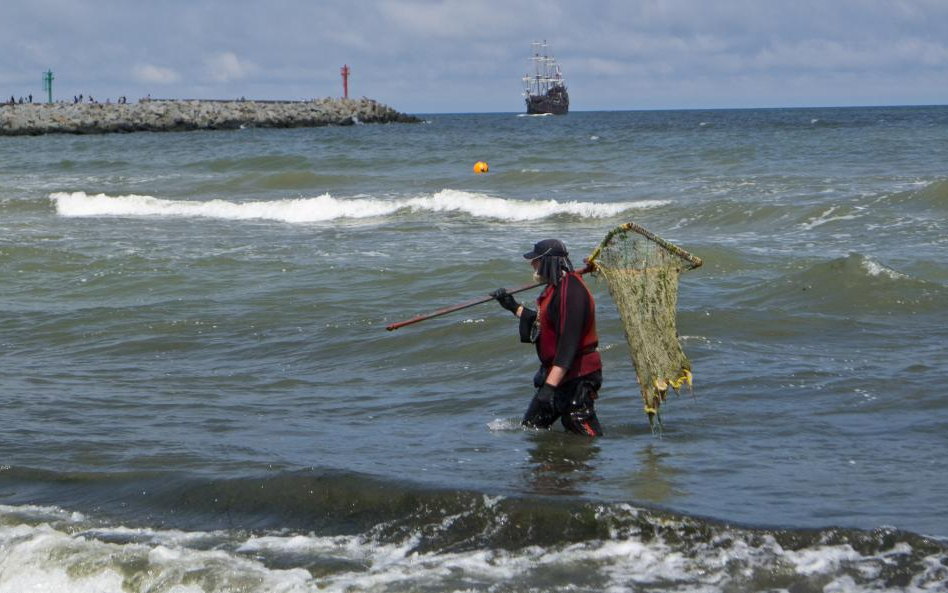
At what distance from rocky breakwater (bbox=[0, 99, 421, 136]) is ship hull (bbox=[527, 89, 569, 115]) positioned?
2973cm

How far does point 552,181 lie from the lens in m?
30.5

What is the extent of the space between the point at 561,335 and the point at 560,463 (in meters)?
0.80

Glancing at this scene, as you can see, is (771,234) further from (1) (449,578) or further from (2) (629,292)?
(1) (449,578)

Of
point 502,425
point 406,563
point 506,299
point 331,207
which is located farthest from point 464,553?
point 331,207

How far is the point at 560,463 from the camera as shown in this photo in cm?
709

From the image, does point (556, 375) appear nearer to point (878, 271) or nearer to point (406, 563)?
point (406, 563)

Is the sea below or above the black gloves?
below

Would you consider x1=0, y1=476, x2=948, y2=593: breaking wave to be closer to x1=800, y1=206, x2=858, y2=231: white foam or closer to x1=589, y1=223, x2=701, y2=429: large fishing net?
x1=589, y1=223, x2=701, y2=429: large fishing net

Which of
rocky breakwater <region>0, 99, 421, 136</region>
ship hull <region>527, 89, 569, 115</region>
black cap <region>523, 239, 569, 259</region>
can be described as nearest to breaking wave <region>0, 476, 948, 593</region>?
black cap <region>523, 239, 569, 259</region>

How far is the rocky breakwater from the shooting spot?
75750 mm

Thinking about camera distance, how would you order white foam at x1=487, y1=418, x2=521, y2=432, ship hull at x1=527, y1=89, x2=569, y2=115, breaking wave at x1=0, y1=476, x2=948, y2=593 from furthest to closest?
ship hull at x1=527, y1=89, x2=569, y2=115
white foam at x1=487, y1=418, x2=521, y2=432
breaking wave at x1=0, y1=476, x2=948, y2=593

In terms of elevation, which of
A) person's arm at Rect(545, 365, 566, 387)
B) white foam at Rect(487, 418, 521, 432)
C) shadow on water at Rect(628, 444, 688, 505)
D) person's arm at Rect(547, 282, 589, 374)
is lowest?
white foam at Rect(487, 418, 521, 432)

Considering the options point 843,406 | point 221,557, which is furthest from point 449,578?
point 843,406

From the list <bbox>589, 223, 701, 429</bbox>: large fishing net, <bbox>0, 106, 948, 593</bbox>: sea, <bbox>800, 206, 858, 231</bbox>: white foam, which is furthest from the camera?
<bbox>800, 206, 858, 231</bbox>: white foam
